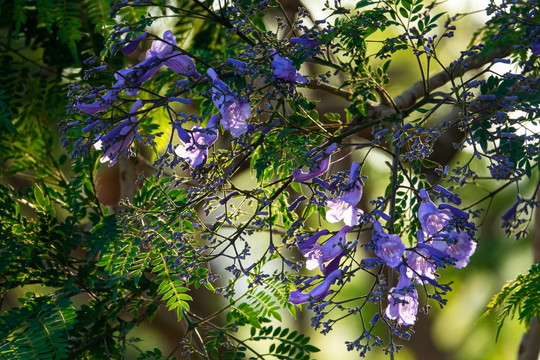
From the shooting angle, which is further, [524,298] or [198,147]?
[524,298]

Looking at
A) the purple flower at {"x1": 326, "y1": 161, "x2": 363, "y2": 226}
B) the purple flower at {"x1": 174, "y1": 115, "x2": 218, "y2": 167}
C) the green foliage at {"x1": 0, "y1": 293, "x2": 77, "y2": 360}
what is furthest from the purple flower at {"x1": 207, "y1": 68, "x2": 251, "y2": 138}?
the green foliage at {"x1": 0, "y1": 293, "x2": 77, "y2": 360}

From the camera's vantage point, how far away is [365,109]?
0.89 m

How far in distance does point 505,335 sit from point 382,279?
2.35 m

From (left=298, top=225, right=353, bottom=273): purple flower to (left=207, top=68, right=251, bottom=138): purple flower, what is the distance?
15cm

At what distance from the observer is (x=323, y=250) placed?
704 mm

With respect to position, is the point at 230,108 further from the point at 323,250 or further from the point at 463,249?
the point at 463,249

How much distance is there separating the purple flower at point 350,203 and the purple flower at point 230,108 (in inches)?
5.0

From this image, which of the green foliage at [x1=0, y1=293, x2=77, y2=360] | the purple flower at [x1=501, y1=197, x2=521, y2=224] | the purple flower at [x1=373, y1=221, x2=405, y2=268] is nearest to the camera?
the purple flower at [x1=373, y1=221, x2=405, y2=268]

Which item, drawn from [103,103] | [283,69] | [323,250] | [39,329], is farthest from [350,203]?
[39,329]

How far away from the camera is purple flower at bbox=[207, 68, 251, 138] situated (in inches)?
26.0

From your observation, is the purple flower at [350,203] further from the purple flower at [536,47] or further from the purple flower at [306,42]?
the purple flower at [536,47]

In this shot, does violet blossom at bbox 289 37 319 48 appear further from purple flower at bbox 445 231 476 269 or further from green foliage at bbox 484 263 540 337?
green foliage at bbox 484 263 540 337

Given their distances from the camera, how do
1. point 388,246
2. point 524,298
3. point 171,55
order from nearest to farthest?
point 388,246 → point 171,55 → point 524,298

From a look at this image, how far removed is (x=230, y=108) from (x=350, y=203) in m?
0.17
